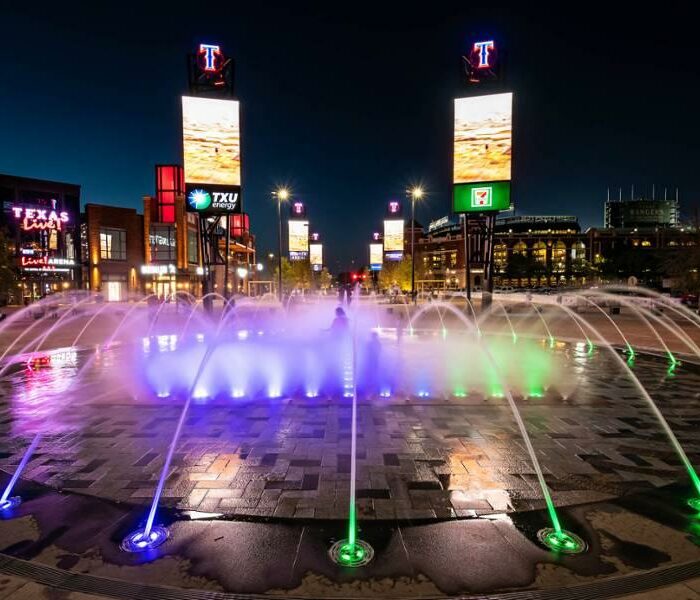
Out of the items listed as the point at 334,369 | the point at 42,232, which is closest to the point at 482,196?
the point at 334,369

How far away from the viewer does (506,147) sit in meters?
21.3

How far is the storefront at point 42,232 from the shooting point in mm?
49019

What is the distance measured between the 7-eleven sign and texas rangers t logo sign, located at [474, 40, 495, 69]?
20.3 feet

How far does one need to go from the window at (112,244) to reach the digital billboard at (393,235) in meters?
36.7

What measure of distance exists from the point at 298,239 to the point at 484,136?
3316 cm

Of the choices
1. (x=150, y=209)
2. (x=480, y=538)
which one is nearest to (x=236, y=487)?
(x=480, y=538)

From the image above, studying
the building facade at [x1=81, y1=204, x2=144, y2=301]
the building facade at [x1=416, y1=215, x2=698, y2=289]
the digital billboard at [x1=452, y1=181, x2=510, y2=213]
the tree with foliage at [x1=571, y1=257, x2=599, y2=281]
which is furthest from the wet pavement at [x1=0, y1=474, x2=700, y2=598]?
the tree with foliage at [x1=571, y1=257, x2=599, y2=281]

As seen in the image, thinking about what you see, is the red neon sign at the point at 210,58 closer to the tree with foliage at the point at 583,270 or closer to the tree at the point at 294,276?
the tree at the point at 294,276

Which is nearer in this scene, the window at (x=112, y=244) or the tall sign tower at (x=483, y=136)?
the tall sign tower at (x=483, y=136)

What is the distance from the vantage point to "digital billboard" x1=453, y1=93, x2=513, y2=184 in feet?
69.2

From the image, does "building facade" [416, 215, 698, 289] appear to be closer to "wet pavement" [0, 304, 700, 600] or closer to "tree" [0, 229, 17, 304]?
"tree" [0, 229, 17, 304]

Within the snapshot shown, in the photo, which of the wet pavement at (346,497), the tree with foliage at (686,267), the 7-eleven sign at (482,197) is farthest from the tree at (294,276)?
the wet pavement at (346,497)

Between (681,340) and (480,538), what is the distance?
1944 centimetres

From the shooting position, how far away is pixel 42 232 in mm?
52312
